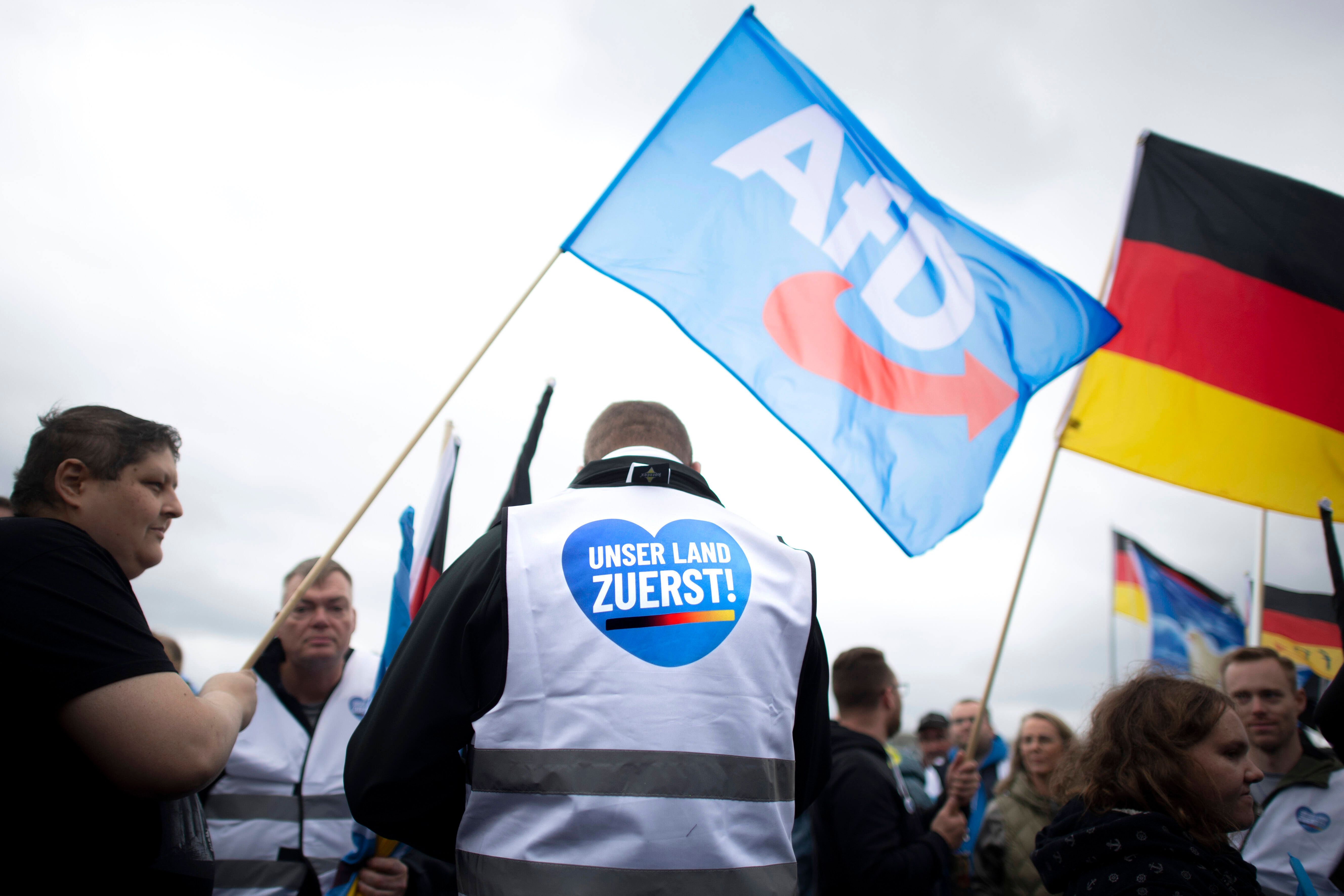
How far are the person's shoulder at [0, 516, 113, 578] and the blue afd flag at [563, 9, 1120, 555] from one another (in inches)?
83.8

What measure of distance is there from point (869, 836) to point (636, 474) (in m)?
2.17

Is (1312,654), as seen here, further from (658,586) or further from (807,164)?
(658,586)

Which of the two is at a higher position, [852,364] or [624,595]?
[852,364]

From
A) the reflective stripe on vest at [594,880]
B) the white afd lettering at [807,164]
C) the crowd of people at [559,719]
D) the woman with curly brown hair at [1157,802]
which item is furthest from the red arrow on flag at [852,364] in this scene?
the reflective stripe on vest at [594,880]

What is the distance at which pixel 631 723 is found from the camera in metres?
1.93

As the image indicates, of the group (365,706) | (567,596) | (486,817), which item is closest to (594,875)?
(486,817)

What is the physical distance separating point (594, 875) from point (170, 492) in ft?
5.20

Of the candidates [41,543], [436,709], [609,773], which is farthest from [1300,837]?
[41,543]

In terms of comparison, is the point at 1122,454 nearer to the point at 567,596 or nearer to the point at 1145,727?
the point at 1145,727

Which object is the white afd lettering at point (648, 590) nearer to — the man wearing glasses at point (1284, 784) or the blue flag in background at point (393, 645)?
the blue flag in background at point (393, 645)

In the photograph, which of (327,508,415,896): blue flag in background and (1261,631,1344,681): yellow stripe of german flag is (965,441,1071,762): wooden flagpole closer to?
(327,508,415,896): blue flag in background

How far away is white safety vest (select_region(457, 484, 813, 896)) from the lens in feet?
6.09

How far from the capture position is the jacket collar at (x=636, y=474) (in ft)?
7.92

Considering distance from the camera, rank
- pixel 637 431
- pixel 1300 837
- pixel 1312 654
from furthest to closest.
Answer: pixel 1312 654 < pixel 1300 837 < pixel 637 431
